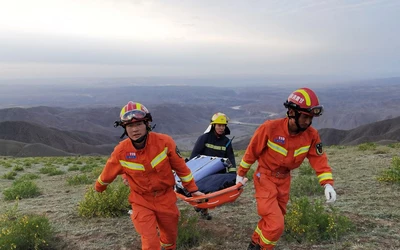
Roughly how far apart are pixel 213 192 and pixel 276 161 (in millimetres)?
1265

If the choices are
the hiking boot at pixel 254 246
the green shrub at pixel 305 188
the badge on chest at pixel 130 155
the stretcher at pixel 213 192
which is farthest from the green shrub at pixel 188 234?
the green shrub at pixel 305 188

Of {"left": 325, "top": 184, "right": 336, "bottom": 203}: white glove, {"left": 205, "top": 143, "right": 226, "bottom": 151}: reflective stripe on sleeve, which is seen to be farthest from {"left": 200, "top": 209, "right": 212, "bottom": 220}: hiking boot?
{"left": 325, "top": 184, "right": 336, "bottom": 203}: white glove

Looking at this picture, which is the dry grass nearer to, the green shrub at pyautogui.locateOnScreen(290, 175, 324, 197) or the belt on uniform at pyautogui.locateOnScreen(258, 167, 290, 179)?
the green shrub at pyautogui.locateOnScreen(290, 175, 324, 197)

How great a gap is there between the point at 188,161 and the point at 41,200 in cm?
505

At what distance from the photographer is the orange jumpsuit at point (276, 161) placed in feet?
15.0

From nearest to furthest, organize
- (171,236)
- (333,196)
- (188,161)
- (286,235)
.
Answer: (333,196)
(171,236)
(286,235)
(188,161)

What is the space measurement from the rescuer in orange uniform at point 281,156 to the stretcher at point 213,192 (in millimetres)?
501

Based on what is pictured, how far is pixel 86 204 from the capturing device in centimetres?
688

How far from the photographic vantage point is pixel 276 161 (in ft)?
15.3

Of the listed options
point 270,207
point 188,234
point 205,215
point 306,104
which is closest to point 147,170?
point 188,234

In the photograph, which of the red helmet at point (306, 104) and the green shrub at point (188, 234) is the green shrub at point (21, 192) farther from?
the red helmet at point (306, 104)

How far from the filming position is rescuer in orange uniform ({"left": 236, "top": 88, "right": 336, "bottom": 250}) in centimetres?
443

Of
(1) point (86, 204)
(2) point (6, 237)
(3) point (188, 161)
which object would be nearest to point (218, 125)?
(3) point (188, 161)

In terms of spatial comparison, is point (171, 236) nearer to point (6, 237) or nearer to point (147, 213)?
point (147, 213)
